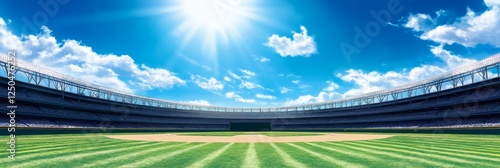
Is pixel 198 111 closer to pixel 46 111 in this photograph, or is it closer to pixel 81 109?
pixel 81 109

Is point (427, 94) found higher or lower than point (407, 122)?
higher

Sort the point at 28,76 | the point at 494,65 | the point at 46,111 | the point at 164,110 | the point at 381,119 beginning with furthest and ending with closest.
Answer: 1. the point at 164,110
2. the point at 381,119
3. the point at 46,111
4. the point at 28,76
5. the point at 494,65

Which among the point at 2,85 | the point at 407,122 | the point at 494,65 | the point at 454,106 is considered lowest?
the point at 407,122

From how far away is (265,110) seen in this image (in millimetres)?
98375

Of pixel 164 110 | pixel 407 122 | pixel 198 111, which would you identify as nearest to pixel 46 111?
pixel 164 110

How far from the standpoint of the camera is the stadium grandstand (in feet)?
139

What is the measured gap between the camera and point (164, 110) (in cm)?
8150

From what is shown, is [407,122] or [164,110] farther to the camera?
[164,110]

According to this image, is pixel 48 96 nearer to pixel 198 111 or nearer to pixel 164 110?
pixel 164 110

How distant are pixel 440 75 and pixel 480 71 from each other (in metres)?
8.13

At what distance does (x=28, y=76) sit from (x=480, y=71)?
71179 millimetres

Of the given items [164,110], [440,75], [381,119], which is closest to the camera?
[440,75]

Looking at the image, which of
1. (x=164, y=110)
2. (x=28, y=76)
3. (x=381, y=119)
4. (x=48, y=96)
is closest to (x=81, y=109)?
(x=48, y=96)

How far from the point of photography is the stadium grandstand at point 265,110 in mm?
42500
